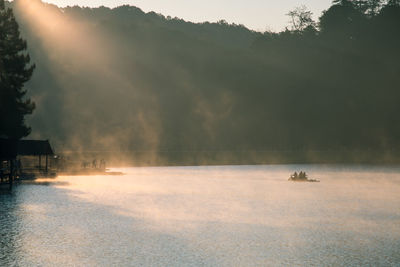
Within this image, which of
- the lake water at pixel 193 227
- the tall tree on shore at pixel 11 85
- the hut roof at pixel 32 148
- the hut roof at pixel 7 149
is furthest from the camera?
the hut roof at pixel 32 148

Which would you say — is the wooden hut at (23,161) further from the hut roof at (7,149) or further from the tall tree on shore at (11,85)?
the tall tree on shore at (11,85)

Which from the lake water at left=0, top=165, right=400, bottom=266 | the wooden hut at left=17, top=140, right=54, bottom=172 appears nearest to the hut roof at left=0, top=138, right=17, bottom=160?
the lake water at left=0, top=165, right=400, bottom=266

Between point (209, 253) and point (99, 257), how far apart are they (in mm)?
6040

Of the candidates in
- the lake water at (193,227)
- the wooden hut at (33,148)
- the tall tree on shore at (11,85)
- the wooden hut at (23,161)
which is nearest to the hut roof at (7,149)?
the wooden hut at (23,161)

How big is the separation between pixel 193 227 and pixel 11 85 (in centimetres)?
5403

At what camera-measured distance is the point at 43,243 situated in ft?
108

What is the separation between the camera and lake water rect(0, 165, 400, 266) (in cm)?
3020

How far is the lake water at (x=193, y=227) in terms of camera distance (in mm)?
30203

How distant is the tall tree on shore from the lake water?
1480 centimetres

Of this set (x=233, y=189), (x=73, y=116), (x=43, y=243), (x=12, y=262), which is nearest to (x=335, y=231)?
(x=43, y=243)

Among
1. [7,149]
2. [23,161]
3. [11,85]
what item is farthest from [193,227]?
[23,161]

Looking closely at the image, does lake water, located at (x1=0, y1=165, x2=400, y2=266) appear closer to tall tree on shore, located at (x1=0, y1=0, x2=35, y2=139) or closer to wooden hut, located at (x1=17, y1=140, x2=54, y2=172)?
wooden hut, located at (x1=17, y1=140, x2=54, y2=172)

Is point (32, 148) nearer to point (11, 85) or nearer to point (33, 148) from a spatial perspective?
point (33, 148)

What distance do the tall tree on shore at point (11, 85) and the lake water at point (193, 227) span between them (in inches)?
583
